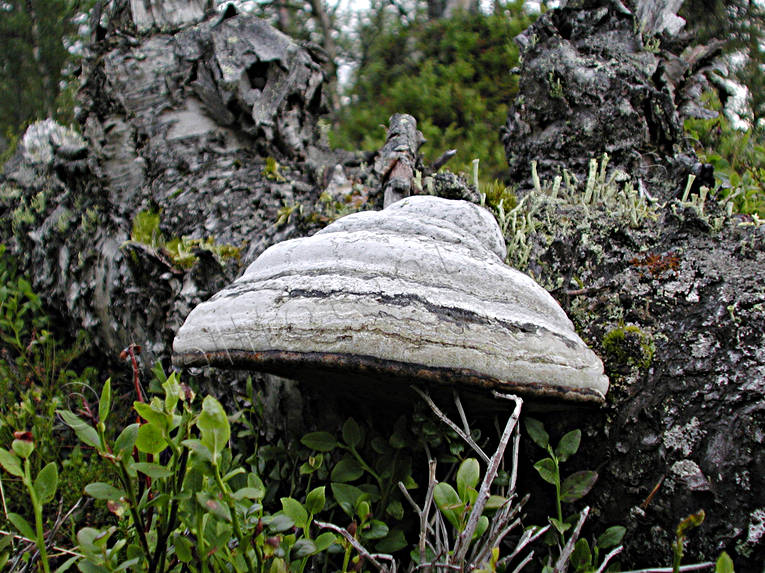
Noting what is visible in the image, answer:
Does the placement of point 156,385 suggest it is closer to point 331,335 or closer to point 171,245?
point 171,245

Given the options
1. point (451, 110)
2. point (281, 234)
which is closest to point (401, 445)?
point (281, 234)

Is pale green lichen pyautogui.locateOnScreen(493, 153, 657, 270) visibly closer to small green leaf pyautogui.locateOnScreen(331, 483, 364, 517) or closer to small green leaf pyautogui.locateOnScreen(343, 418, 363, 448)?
small green leaf pyautogui.locateOnScreen(343, 418, 363, 448)

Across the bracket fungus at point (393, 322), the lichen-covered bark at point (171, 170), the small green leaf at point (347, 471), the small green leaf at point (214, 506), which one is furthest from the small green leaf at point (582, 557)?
the lichen-covered bark at point (171, 170)

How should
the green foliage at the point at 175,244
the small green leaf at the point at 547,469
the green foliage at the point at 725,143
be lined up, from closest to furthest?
the small green leaf at the point at 547,469 → the green foliage at the point at 175,244 → the green foliage at the point at 725,143

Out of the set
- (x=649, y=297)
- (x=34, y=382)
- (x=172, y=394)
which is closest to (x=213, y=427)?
(x=172, y=394)

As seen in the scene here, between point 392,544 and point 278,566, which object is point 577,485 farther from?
point 278,566

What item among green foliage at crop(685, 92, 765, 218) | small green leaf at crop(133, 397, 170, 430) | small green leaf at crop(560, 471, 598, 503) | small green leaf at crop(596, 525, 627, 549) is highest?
green foliage at crop(685, 92, 765, 218)

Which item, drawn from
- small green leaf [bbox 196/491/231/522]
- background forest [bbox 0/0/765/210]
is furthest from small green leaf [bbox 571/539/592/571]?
background forest [bbox 0/0/765/210]

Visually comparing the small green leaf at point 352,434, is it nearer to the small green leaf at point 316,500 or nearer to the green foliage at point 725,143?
the small green leaf at point 316,500
